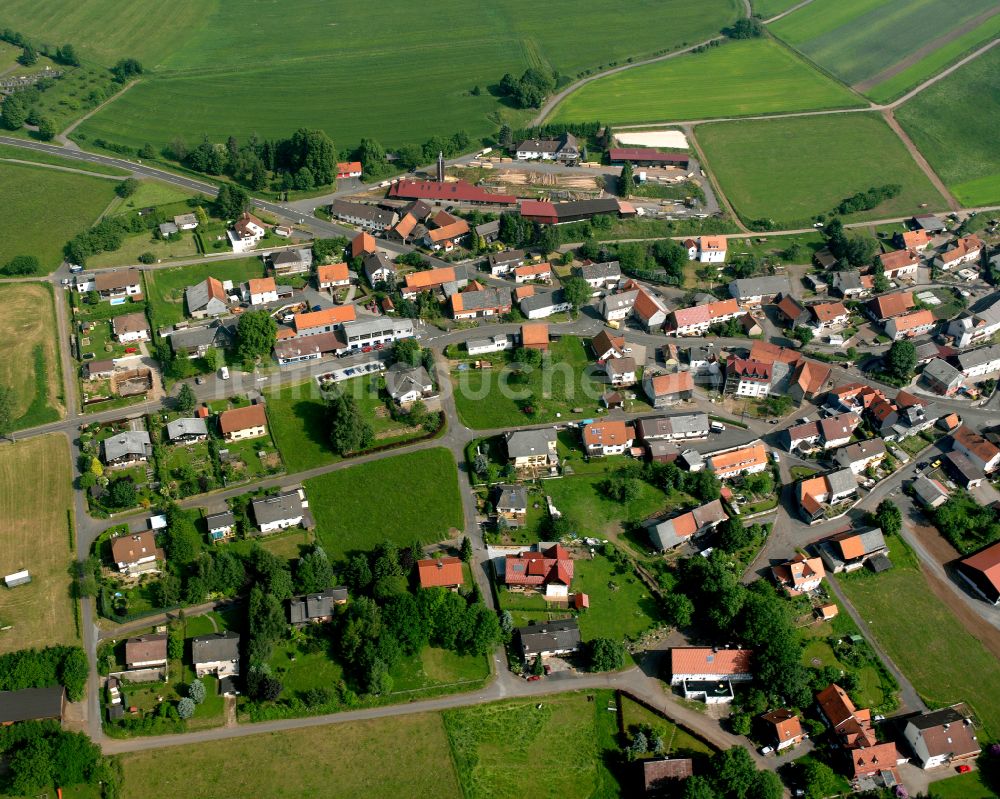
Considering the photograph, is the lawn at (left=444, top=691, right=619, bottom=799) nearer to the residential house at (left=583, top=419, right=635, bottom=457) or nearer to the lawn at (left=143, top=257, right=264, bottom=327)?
the residential house at (left=583, top=419, right=635, bottom=457)

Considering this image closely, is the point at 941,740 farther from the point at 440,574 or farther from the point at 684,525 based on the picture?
the point at 440,574

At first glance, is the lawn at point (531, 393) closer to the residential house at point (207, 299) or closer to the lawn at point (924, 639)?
the residential house at point (207, 299)

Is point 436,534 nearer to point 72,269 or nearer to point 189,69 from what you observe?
point 72,269

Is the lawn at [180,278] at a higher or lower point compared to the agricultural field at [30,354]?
higher

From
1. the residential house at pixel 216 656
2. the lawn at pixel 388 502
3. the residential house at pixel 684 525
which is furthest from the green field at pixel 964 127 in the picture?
the residential house at pixel 216 656

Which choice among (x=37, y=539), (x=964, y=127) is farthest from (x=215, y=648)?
(x=964, y=127)
